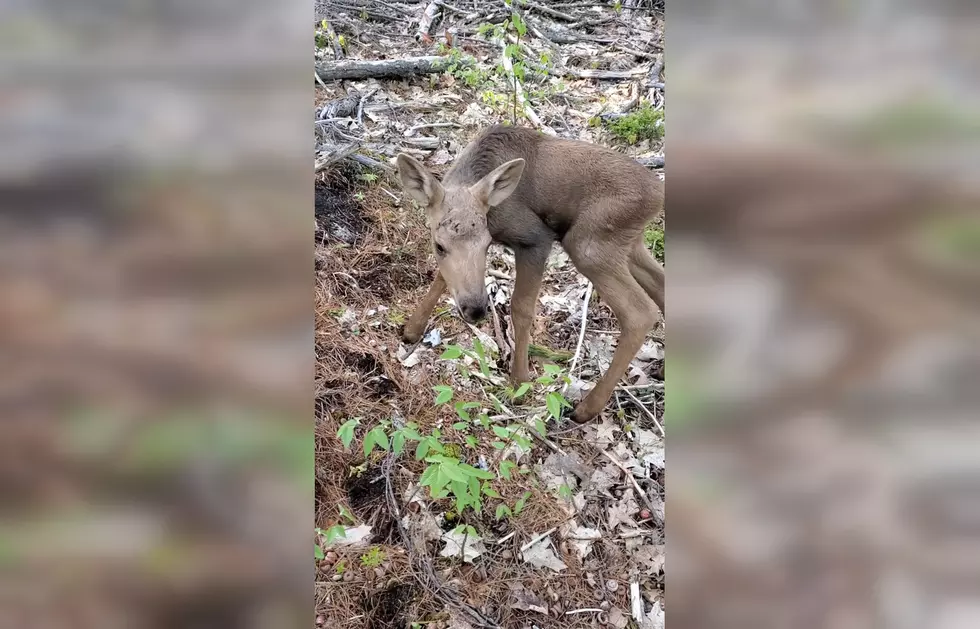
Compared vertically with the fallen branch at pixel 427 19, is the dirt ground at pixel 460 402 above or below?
below

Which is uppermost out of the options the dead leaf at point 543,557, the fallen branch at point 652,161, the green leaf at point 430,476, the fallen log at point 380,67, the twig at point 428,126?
the fallen log at point 380,67

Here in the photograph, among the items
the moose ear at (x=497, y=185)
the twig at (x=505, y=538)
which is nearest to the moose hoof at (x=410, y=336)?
the moose ear at (x=497, y=185)

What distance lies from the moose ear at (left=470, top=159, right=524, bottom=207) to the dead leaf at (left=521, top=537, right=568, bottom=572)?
1695 millimetres

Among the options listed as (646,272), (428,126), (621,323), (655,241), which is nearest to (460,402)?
(621,323)

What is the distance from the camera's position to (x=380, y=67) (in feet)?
16.0

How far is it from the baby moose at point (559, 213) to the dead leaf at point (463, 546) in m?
1.08
